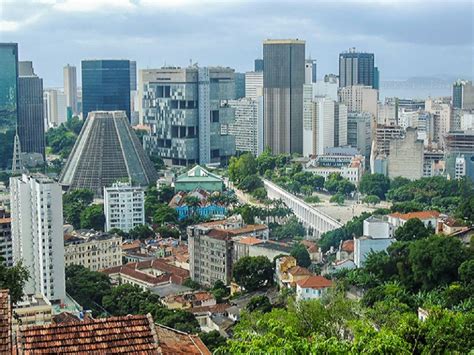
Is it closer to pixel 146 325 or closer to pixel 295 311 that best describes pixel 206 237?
pixel 295 311

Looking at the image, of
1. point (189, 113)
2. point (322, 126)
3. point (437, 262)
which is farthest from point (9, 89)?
point (437, 262)

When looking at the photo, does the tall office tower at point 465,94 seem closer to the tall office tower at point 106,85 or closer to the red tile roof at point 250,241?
the tall office tower at point 106,85

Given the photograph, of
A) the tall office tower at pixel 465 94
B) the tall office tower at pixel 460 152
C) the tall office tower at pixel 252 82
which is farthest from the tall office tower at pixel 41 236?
the tall office tower at pixel 252 82

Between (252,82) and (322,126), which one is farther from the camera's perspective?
(252,82)

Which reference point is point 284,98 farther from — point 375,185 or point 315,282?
point 315,282

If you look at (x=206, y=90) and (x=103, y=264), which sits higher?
(x=206, y=90)

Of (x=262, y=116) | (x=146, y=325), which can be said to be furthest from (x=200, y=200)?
(x=146, y=325)
